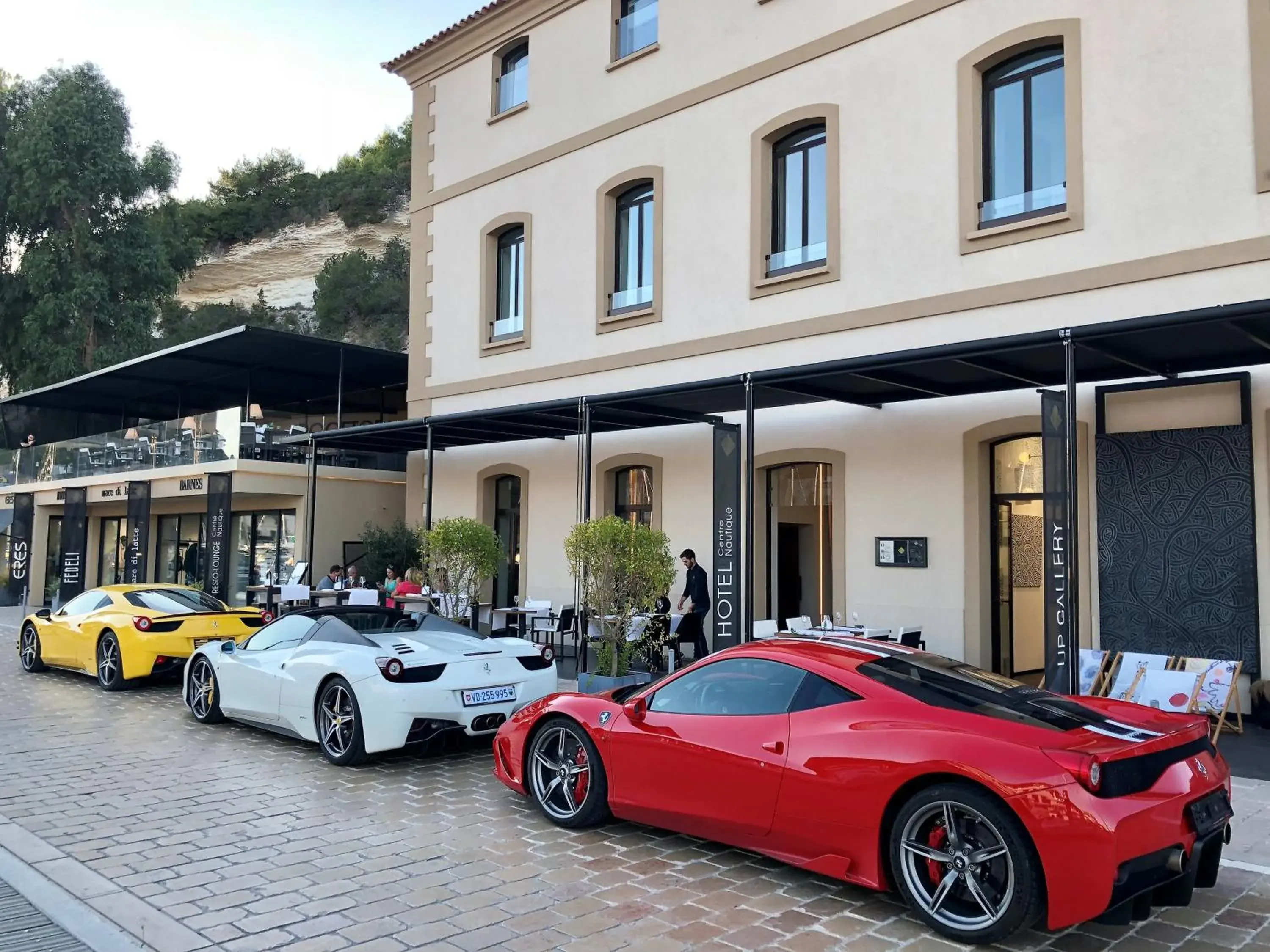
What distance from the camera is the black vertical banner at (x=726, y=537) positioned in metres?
10.9

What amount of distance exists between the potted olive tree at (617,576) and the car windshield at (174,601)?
509cm

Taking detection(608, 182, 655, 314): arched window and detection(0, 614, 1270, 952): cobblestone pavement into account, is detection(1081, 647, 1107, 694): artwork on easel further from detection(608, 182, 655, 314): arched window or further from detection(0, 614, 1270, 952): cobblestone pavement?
→ detection(608, 182, 655, 314): arched window

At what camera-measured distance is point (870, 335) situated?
12133mm

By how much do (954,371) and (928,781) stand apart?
6.67 meters

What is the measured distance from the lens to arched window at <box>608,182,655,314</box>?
15.2 m

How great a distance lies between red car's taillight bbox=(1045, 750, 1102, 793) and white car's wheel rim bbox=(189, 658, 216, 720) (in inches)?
328

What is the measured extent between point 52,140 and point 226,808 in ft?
134

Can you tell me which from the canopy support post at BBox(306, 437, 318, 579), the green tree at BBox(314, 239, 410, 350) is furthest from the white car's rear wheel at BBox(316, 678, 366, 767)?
the green tree at BBox(314, 239, 410, 350)

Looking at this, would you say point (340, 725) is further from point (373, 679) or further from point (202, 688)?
point (202, 688)

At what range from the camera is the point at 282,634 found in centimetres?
934

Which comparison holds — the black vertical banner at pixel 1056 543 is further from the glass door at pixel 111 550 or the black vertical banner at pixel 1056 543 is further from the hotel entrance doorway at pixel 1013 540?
the glass door at pixel 111 550

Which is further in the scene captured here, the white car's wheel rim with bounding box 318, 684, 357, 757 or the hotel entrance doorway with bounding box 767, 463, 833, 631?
the hotel entrance doorway with bounding box 767, 463, 833, 631

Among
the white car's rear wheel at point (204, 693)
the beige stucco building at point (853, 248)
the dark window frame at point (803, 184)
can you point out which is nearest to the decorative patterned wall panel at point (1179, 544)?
the beige stucco building at point (853, 248)

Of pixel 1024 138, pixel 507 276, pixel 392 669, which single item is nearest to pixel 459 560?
pixel 392 669
